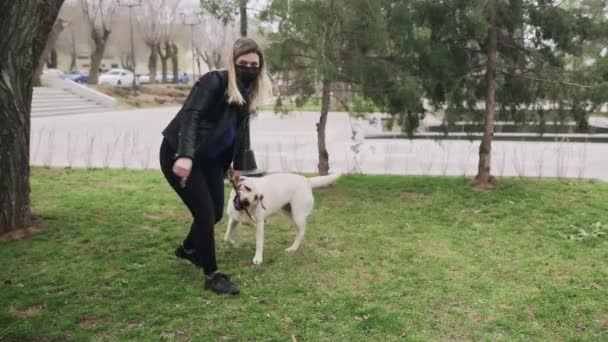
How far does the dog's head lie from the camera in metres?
4.30

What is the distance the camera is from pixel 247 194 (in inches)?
170

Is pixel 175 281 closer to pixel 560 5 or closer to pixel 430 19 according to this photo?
pixel 430 19

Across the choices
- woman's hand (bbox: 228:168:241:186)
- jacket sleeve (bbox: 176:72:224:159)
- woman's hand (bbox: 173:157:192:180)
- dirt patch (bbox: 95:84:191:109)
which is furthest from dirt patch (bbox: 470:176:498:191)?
dirt patch (bbox: 95:84:191:109)

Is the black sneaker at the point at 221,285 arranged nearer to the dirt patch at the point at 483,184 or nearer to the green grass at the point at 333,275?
the green grass at the point at 333,275

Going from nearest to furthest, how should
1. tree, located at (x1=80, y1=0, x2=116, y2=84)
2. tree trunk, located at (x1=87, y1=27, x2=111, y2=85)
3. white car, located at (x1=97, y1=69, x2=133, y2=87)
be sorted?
Answer: tree trunk, located at (x1=87, y1=27, x2=111, y2=85), tree, located at (x1=80, y1=0, x2=116, y2=84), white car, located at (x1=97, y1=69, x2=133, y2=87)

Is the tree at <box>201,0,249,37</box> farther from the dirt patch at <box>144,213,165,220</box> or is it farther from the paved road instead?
the dirt patch at <box>144,213,165,220</box>

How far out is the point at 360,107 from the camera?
7633 mm

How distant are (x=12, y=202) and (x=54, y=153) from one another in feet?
23.6

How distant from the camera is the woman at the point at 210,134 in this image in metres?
3.54

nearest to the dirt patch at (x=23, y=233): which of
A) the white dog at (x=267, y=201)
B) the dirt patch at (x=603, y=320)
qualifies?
the white dog at (x=267, y=201)

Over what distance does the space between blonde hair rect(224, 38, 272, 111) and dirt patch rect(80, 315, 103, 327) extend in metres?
1.64

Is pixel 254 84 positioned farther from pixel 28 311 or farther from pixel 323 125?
pixel 323 125

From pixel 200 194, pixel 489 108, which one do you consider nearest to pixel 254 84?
pixel 200 194

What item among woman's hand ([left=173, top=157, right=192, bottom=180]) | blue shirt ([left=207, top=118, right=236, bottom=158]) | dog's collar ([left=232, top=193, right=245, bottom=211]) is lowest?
dog's collar ([left=232, top=193, right=245, bottom=211])
